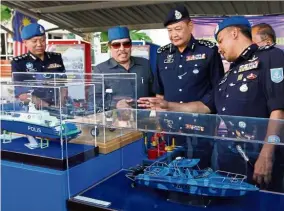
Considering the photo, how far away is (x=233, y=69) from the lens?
5.57 feet

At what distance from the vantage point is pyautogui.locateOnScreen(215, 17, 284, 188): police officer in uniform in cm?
144

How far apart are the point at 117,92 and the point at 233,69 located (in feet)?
2.03

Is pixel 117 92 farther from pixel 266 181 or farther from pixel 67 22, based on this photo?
pixel 67 22

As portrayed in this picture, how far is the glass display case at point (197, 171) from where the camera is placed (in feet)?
3.49

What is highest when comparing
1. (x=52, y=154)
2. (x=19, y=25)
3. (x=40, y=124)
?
(x=19, y=25)

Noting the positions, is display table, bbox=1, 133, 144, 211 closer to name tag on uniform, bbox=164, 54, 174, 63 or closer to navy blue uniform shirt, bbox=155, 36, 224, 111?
navy blue uniform shirt, bbox=155, 36, 224, 111

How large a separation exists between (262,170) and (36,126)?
0.92m

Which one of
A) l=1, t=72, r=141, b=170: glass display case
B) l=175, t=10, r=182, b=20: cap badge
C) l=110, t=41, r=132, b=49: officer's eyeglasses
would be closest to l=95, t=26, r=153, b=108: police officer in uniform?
l=110, t=41, r=132, b=49: officer's eyeglasses

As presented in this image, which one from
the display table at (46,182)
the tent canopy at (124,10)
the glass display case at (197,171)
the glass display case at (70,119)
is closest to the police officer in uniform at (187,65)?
the glass display case at (70,119)

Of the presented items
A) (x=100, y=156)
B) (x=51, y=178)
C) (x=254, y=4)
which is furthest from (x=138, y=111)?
(x=254, y=4)

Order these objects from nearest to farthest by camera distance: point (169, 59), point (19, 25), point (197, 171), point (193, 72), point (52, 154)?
point (197, 171) → point (52, 154) → point (193, 72) → point (169, 59) → point (19, 25)

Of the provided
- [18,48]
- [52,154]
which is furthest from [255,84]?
[18,48]

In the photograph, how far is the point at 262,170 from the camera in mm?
→ 1278

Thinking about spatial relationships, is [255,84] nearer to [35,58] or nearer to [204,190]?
[204,190]
